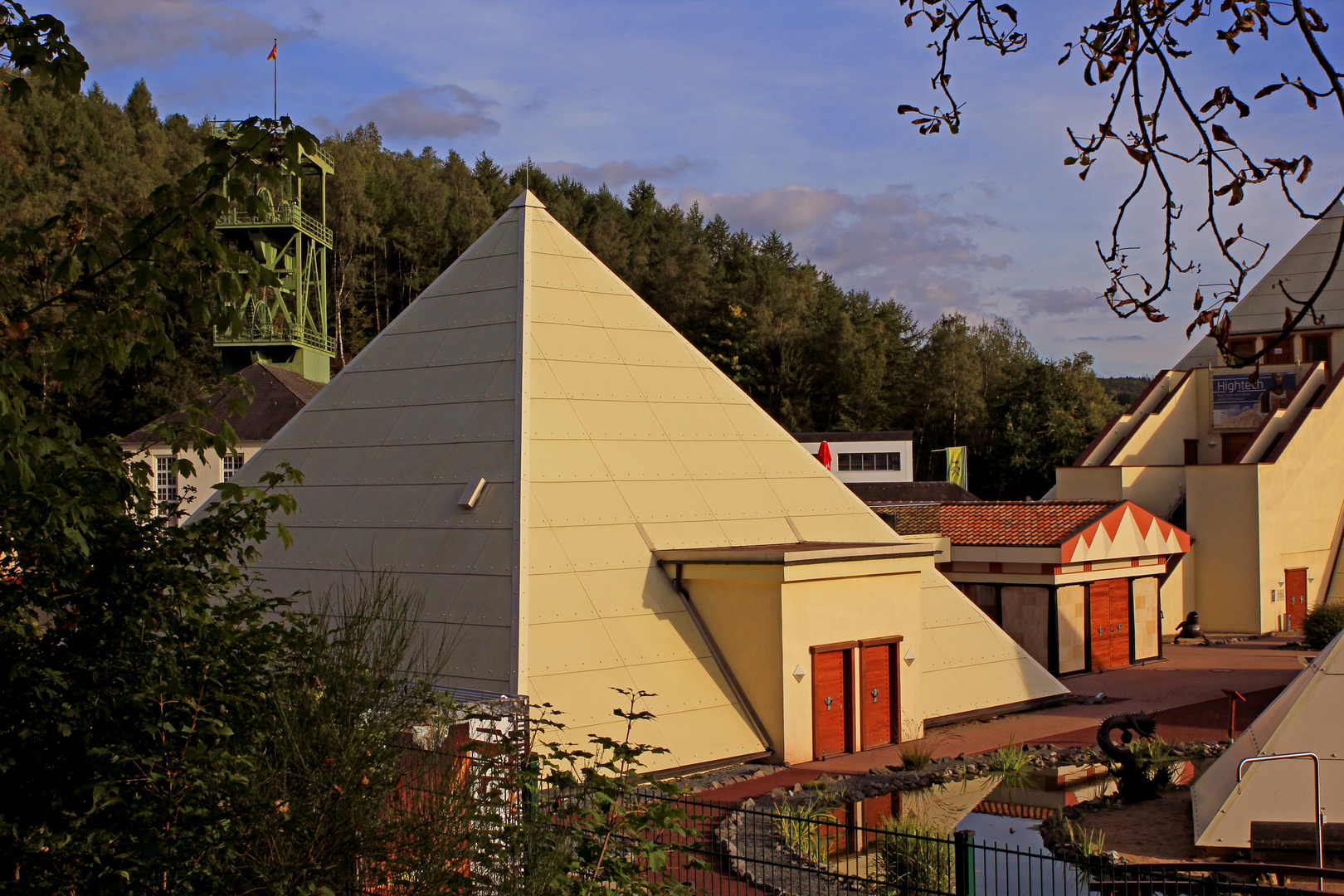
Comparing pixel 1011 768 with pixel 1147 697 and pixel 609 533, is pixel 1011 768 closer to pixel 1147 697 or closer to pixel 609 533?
pixel 609 533

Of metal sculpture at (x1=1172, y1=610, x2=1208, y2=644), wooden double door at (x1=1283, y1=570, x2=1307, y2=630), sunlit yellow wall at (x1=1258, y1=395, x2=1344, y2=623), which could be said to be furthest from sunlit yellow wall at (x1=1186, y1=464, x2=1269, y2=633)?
wooden double door at (x1=1283, y1=570, x2=1307, y2=630)

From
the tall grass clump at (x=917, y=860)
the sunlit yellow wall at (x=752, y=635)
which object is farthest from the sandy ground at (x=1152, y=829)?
the sunlit yellow wall at (x=752, y=635)

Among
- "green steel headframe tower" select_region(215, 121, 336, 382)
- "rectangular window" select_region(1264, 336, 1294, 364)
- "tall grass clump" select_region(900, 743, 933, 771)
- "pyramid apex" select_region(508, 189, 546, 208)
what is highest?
"green steel headframe tower" select_region(215, 121, 336, 382)

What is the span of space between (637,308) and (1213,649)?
65.8 feet

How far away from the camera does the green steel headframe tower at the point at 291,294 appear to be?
46594 mm

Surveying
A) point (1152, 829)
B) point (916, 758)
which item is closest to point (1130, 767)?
point (1152, 829)

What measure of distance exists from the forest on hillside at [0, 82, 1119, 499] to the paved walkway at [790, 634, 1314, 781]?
35067mm

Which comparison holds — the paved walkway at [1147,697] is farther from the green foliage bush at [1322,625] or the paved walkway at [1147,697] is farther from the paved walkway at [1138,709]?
the green foliage bush at [1322,625]

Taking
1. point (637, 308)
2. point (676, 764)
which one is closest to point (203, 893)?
point (676, 764)

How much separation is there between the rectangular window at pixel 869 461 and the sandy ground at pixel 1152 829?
40.0 meters

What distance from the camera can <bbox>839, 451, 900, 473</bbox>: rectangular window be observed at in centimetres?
5459

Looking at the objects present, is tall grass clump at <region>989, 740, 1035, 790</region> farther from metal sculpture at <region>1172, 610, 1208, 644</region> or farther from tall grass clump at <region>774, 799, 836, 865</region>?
metal sculpture at <region>1172, 610, 1208, 644</region>

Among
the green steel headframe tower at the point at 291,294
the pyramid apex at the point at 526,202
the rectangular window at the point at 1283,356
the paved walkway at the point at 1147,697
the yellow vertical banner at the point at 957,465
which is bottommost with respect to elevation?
the paved walkway at the point at 1147,697

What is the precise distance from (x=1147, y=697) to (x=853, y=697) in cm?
879
